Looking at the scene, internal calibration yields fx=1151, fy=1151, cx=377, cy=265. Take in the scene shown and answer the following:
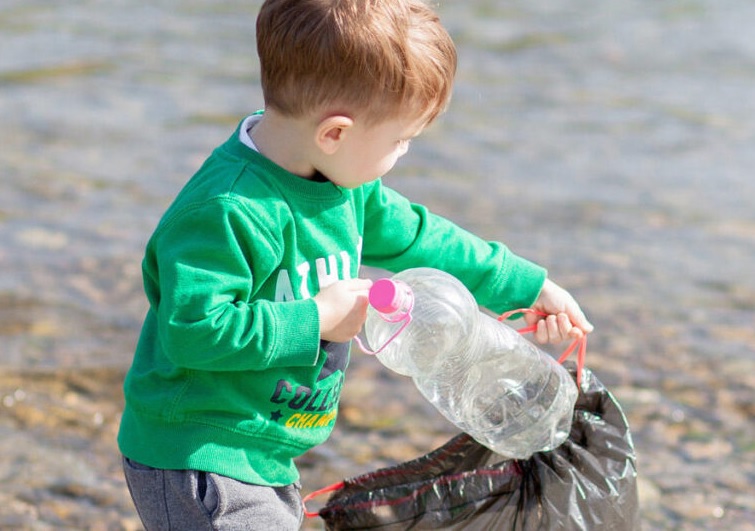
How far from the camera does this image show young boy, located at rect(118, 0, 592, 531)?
230 cm

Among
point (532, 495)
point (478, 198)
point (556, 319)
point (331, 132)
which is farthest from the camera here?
point (478, 198)

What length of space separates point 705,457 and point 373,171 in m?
2.31

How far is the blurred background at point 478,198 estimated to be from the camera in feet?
13.6

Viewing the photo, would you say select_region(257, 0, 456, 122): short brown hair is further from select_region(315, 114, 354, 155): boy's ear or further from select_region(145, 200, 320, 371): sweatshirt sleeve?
select_region(145, 200, 320, 371): sweatshirt sleeve

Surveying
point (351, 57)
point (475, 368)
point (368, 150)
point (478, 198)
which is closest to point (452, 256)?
point (475, 368)

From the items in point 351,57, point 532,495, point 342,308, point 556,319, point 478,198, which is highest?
point 351,57

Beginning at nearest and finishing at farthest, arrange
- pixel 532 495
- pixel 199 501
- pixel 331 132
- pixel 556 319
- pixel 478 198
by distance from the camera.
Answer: pixel 331 132, pixel 199 501, pixel 532 495, pixel 556 319, pixel 478 198

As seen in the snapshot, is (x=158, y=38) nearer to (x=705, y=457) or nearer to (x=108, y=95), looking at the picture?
(x=108, y=95)

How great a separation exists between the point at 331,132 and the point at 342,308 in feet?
1.20

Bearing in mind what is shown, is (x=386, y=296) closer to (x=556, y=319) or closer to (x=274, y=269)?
(x=274, y=269)

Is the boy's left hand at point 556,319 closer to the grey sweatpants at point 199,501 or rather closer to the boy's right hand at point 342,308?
the boy's right hand at point 342,308

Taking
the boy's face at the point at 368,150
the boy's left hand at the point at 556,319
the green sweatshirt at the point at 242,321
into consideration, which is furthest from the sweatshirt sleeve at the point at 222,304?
the boy's left hand at the point at 556,319

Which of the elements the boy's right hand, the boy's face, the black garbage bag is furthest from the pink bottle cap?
the black garbage bag

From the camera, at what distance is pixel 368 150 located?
2.42 meters
